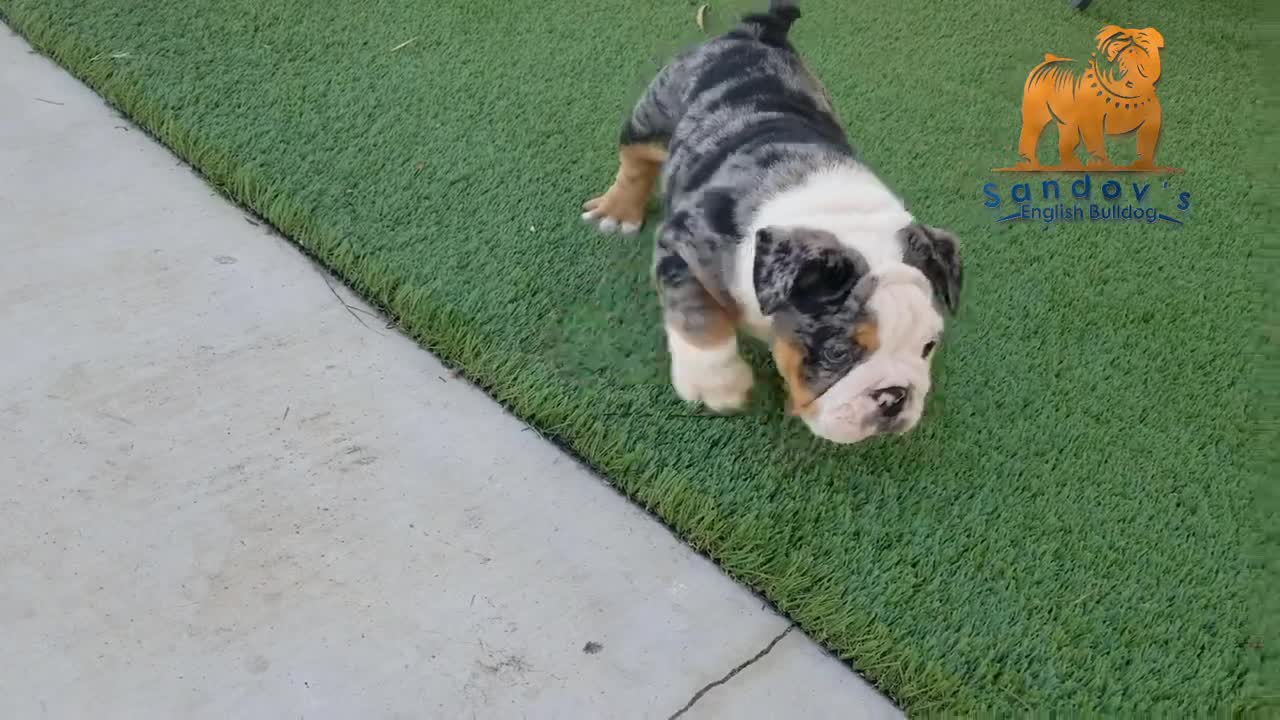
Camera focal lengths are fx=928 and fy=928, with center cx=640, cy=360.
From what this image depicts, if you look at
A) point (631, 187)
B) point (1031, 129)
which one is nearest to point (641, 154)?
point (631, 187)

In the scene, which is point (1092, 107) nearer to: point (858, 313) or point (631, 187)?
point (631, 187)

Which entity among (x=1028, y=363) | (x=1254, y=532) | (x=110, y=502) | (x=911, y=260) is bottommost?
(x=1254, y=532)

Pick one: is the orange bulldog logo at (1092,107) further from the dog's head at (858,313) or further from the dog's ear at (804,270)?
the dog's ear at (804,270)

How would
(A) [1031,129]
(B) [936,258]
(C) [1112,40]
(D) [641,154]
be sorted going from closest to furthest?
(B) [936,258]
(D) [641,154]
(A) [1031,129]
(C) [1112,40]

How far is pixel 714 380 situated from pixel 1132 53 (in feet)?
9.55

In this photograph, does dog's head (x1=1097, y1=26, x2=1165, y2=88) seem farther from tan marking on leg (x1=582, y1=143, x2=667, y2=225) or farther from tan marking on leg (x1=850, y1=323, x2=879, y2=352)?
tan marking on leg (x1=850, y1=323, x2=879, y2=352)

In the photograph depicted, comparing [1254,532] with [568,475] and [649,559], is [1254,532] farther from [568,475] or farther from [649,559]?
[568,475]

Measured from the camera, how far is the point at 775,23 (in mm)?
2650

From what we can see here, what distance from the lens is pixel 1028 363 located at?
265 centimetres

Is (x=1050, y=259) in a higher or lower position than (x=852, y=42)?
lower

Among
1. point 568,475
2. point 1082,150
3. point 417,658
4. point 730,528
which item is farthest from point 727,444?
point 1082,150

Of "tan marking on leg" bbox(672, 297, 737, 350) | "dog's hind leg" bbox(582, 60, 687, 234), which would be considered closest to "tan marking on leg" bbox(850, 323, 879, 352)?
"tan marking on leg" bbox(672, 297, 737, 350)

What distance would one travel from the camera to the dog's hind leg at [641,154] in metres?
2.67

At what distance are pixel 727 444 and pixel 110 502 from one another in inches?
56.0
